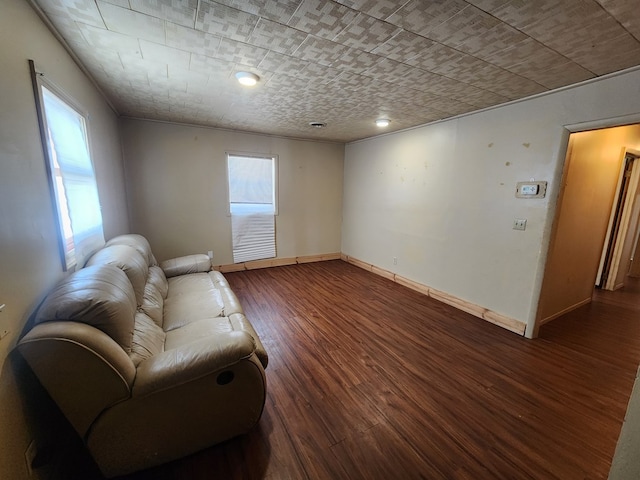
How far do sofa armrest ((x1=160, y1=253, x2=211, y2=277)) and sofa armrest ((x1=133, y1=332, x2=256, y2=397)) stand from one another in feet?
6.11

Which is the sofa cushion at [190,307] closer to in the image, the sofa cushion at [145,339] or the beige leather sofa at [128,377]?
the sofa cushion at [145,339]

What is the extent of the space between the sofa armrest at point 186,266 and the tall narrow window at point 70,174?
2.82ft

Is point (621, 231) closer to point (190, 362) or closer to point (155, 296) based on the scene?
point (190, 362)

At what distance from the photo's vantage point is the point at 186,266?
9.84 ft

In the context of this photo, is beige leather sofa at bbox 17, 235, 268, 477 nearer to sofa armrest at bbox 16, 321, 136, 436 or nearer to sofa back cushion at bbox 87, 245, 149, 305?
sofa armrest at bbox 16, 321, 136, 436

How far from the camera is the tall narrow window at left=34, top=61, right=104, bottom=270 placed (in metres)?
1.44

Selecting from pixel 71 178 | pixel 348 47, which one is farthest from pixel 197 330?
pixel 348 47

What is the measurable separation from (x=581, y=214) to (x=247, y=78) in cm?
371

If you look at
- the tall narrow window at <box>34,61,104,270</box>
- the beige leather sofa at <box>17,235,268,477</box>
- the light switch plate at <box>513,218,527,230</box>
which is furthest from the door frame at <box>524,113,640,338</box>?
the tall narrow window at <box>34,61,104,270</box>

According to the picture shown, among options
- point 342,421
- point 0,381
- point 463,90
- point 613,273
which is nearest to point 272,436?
point 342,421

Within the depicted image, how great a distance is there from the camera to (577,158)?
99.0 inches

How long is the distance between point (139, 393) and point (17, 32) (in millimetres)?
1770

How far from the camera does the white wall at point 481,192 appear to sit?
2293mm

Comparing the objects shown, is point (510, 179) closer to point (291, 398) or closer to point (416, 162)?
point (416, 162)
